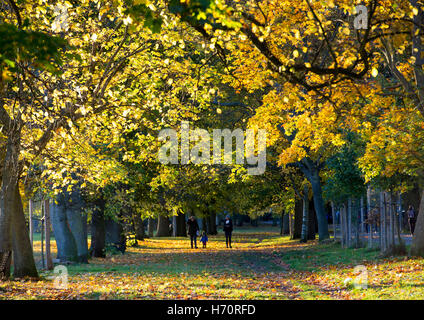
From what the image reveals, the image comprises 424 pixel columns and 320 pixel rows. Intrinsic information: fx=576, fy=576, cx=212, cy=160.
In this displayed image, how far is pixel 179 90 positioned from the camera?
55.9 ft

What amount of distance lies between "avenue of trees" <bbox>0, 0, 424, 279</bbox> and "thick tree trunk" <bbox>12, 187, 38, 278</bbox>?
0.03 meters

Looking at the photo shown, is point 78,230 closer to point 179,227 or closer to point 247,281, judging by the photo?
point 247,281

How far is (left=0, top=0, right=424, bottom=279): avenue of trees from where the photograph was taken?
9961 millimetres

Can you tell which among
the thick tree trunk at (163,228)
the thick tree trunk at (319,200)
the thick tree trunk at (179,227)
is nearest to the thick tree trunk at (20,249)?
the thick tree trunk at (319,200)

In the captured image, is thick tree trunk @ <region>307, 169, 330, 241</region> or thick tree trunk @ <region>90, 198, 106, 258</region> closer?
thick tree trunk @ <region>90, 198, 106, 258</region>

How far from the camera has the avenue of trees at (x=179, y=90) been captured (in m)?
9.96

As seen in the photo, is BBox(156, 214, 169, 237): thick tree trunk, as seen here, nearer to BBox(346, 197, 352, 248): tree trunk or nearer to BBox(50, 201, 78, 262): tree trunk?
BBox(50, 201, 78, 262): tree trunk

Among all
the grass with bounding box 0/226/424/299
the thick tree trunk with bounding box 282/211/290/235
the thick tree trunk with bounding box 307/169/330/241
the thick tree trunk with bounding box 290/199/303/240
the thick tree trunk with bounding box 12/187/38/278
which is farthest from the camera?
the thick tree trunk with bounding box 282/211/290/235

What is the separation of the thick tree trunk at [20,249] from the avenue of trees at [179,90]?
29 mm

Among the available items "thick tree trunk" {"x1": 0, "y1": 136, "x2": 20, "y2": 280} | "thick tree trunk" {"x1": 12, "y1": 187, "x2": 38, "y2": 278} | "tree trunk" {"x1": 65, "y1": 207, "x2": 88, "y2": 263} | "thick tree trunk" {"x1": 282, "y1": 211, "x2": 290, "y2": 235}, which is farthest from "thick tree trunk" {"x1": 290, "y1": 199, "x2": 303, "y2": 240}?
"thick tree trunk" {"x1": 0, "y1": 136, "x2": 20, "y2": 280}

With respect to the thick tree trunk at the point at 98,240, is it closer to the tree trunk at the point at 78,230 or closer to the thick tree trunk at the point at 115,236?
the thick tree trunk at the point at 115,236

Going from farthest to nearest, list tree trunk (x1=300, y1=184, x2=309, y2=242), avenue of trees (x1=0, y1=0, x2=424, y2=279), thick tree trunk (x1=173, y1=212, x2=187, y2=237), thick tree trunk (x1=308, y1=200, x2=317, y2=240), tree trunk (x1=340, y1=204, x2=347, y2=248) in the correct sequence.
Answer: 1. thick tree trunk (x1=173, y1=212, x2=187, y2=237)
2. thick tree trunk (x1=308, y1=200, x2=317, y2=240)
3. tree trunk (x1=300, y1=184, x2=309, y2=242)
4. tree trunk (x1=340, y1=204, x2=347, y2=248)
5. avenue of trees (x1=0, y1=0, x2=424, y2=279)
